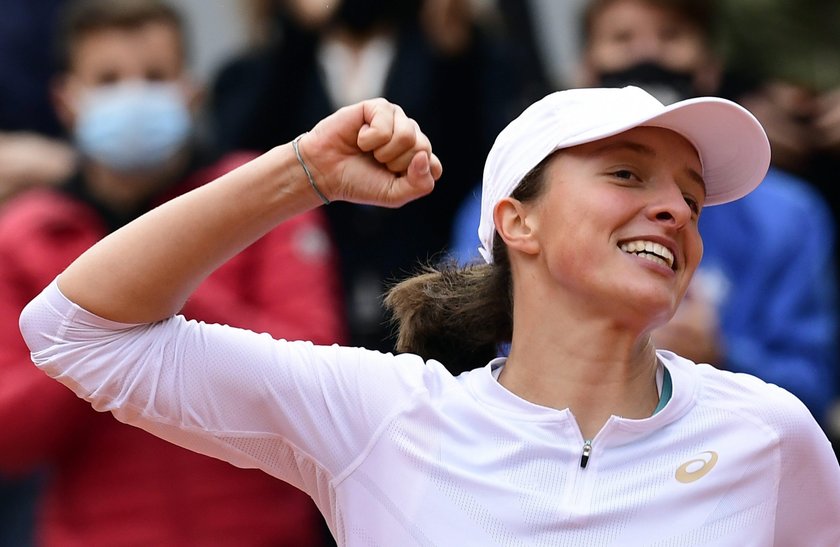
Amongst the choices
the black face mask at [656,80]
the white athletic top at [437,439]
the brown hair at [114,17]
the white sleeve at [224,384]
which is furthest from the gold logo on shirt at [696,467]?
the brown hair at [114,17]

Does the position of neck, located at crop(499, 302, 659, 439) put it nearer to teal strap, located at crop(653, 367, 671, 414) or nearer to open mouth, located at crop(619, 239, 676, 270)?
teal strap, located at crop(653, 367, 671, 414)

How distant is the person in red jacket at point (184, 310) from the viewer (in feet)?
13.6

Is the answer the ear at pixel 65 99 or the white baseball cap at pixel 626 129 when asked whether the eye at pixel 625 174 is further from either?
the ear at pixel 65 99

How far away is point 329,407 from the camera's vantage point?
2.87m

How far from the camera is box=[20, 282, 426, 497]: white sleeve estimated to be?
2.84 m

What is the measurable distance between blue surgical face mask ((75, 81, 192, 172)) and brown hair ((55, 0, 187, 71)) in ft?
0.94

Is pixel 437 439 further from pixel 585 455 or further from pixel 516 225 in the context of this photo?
pixel 516 225

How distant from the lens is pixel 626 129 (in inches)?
113

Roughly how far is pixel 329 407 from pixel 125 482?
4.73ft

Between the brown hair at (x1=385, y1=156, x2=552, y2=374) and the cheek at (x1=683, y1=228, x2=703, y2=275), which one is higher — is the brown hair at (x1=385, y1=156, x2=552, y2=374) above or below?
below

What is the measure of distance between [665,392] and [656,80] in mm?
2029

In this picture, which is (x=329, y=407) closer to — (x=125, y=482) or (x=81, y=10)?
(x=125, y=482)

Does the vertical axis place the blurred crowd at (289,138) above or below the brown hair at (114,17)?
below

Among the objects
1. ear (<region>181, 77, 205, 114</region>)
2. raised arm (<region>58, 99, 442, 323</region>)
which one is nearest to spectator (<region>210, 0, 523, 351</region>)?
ear (<region>181, 77, 205, 114</region>)
